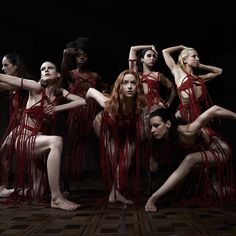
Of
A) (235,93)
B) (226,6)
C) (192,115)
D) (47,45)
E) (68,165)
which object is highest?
(226,6)

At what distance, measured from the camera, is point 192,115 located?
272 centimetres

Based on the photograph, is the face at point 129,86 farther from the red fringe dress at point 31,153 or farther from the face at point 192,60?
the face at point 192,60

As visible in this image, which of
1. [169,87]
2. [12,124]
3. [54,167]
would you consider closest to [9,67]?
[12,124]

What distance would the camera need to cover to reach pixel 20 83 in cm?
241

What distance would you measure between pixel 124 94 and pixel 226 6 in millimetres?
3244

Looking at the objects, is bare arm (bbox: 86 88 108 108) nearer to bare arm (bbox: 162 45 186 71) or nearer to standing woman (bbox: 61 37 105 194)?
standing woman (bbox: 61 37 105 194)

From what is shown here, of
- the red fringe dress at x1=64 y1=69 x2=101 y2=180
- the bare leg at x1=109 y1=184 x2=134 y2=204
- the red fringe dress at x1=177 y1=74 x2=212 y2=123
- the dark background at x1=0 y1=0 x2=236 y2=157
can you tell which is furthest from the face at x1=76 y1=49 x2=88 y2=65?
the dark background at x1=0 y1=0 x2=236 y2=157

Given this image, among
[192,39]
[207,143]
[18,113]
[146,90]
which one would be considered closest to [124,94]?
[146,90]

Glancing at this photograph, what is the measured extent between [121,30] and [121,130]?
10.6 feet

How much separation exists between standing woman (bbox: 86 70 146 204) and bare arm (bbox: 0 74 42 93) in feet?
1.39

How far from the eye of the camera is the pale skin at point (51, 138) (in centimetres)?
227

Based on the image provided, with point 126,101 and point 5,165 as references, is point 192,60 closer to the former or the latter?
point 126,101

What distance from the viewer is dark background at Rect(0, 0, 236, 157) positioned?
4363 mm

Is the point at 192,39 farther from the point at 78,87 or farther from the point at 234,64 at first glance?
the point at 78,87
